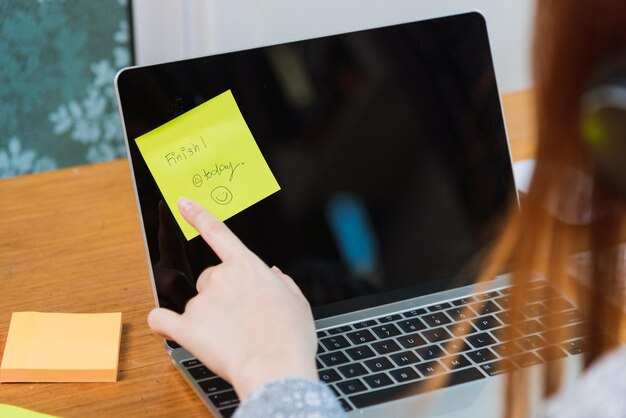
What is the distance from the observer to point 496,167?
897mm

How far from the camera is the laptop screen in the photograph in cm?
79

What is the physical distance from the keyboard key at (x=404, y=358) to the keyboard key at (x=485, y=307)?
10 centimetres

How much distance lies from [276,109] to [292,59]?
0.05 metres

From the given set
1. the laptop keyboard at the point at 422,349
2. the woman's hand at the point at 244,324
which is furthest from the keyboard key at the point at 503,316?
the woman's hand at the point at 244,324

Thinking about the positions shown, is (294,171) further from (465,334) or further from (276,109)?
(465,334)

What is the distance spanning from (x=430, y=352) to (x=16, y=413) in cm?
34

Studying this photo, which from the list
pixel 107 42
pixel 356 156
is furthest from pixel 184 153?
pixel 107 42

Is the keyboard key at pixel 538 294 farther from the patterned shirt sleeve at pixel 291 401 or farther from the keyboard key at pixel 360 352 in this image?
the patterned shirt sleeve at pixel 291 401

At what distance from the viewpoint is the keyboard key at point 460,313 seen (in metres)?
0.81

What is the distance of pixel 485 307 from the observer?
0.83 m

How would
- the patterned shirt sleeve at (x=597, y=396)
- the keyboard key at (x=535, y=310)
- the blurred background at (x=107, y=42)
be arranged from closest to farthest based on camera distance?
the patterned shirt sleeve at (x=597, y=396) < the keyboard key at (x=535, y=310) < the blurred background at (x=107, y=42)

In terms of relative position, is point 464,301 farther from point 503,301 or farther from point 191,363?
point 191,363

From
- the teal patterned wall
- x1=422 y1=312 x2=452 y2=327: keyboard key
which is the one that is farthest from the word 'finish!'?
the teal patterned wall

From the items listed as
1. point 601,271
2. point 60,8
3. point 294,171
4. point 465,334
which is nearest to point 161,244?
point 294,171
